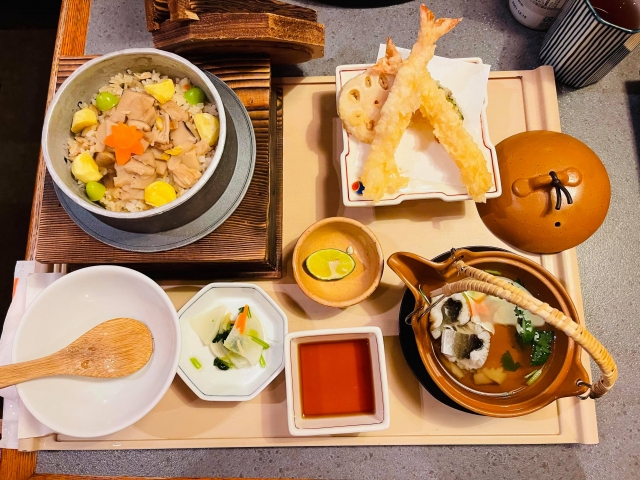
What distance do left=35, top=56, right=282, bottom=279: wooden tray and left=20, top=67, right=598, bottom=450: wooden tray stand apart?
0.13m

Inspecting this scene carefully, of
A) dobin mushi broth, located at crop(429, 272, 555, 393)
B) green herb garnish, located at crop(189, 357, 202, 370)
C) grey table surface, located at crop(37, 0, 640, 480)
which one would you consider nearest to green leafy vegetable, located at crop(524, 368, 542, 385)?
dobin mushi broth, located at crop(429, 272, 555, 393)

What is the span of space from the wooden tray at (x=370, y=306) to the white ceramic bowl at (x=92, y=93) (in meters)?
0.43

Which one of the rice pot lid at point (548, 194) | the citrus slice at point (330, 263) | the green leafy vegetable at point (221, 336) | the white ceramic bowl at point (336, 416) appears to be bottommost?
the white ceramic bowl at point (336, 416)

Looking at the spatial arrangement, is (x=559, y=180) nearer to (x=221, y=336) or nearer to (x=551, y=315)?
(x=551, y=315)

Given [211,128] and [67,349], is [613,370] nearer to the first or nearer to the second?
[211,128]

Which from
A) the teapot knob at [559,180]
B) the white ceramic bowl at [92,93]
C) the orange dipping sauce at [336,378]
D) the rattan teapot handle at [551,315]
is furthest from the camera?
the orange dipping sauce at [336,378]

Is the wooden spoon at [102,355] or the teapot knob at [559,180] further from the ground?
the teapot knob at [559,180]

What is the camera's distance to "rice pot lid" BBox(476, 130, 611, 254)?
4.42ft

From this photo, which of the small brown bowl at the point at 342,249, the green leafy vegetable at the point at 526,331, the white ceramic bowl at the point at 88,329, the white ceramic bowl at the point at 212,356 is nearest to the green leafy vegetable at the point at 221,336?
the white ceramic bowl at the point at 212,356

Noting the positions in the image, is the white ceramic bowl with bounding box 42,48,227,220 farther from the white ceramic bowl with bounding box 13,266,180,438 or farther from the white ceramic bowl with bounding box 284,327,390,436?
the white ceramic bowl with bounding box 284,327,390,436

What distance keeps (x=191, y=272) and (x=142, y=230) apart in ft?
0.82

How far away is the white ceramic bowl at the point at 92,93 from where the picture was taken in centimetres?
117

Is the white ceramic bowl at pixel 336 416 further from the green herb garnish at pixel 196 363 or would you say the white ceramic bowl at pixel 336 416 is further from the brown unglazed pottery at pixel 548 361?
the green herb garnish at pixel 196 363

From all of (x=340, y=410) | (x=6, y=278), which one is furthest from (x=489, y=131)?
(x=6, y=278)
